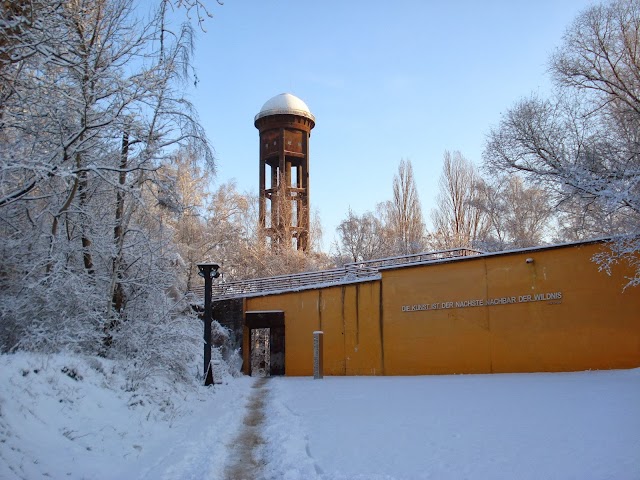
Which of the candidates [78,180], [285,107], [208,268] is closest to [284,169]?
[285,107]

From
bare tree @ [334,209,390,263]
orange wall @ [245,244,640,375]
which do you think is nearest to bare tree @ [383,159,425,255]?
bare tree @ [334,209,390,263]

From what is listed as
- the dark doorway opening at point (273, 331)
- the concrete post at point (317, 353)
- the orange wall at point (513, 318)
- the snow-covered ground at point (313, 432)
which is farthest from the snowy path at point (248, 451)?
the dark doorway opening at point (273, 331)

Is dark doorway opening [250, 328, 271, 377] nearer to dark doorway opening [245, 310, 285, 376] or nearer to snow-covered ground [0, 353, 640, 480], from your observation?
dark doorway opening [245, 310, 285, 376]

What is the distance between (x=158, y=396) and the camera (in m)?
10.3

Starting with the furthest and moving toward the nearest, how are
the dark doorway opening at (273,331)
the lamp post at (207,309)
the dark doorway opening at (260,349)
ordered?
the dark doorway opening at (260,349) → the dark doorway opening at (273,331) → the lamp post at (207,309)

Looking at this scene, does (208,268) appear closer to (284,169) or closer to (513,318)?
(513,318)

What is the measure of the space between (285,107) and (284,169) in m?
4.79

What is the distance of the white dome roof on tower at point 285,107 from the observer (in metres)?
40.8

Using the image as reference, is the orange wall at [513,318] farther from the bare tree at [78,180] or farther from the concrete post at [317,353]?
the bare tree at [78,180]

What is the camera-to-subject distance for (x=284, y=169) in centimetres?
4044

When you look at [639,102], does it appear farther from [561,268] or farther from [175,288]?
[175,288]

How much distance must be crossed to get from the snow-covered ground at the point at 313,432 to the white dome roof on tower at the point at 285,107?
31930 mm

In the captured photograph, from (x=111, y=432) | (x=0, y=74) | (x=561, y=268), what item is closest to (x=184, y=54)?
(x=0, y=74)

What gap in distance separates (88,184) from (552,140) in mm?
13081
